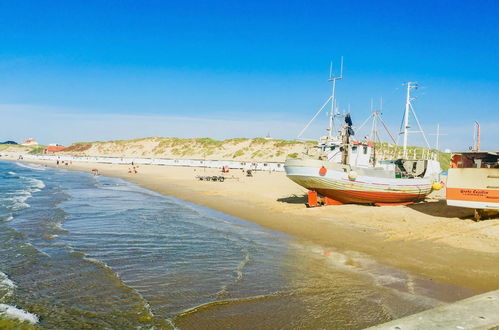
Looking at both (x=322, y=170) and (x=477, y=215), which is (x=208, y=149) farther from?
(x=477, y=215)

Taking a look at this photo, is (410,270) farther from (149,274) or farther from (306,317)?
(149,274)

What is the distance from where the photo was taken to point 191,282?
10109mm

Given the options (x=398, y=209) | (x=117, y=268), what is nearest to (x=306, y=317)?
(x=117, y=268)

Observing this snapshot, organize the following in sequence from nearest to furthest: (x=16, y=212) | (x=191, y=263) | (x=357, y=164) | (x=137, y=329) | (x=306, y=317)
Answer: (x=137, y=329) < (x=306, y=317) < (x=191, y=263) < (x=16, y=212) < (x=357, y=164)

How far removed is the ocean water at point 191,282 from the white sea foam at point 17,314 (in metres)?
0.02

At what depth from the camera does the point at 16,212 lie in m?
21.6

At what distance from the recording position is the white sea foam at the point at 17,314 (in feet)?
24.8

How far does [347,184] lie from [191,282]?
15.3m

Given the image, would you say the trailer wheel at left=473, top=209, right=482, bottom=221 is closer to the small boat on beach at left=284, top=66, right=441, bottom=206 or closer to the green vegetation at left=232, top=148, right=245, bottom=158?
the small boat on beach at left=284, top=66, right=441, bottom=206

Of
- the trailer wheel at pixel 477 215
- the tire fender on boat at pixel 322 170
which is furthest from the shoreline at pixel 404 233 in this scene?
the tire fender on boat at pixel 322 170

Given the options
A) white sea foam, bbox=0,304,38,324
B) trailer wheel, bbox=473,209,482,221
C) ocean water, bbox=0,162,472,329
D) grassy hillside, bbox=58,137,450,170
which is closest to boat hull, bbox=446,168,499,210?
trailer wheel, bbox=473,209,482,221

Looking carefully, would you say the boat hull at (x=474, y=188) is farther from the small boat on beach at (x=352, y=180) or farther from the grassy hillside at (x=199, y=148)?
the grassy hillside at (x=199, y=148)

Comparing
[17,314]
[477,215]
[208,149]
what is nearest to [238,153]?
[208,149]

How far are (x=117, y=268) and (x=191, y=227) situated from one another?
7.07 metres
